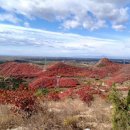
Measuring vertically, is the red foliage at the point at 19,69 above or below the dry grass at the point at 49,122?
below

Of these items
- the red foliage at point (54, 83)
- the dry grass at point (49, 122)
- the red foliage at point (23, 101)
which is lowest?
the red foliage at point (54, 83)

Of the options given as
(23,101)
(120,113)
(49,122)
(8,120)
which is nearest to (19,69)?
(23,101)

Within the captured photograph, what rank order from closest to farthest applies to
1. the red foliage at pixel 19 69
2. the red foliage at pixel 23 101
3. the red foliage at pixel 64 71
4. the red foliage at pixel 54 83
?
1. the red foliage at pixel 23 101
2. the red foliage at pixel 54 83
3. the red foliage at pixel 64 71
4. the red foliage at pixel 19 69

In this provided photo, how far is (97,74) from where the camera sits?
177 feet

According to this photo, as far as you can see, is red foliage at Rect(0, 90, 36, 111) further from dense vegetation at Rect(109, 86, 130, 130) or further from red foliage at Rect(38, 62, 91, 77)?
red foliage at Rect(38, 62, 91, 77)

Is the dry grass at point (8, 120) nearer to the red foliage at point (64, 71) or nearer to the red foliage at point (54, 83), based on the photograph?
the red foliage at point (54, 83)

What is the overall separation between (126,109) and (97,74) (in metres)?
44.5

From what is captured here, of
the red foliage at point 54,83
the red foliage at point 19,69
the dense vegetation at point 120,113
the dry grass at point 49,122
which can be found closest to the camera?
the dense vegetation at point 120,113

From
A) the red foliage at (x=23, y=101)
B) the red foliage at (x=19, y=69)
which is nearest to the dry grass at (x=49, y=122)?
the red foliage at (x=23, y=101)

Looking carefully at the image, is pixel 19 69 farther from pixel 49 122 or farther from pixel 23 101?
pixel 49 122

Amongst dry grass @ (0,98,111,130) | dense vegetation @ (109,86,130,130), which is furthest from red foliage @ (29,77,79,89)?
dense vegetation @ (109,86,130,130)

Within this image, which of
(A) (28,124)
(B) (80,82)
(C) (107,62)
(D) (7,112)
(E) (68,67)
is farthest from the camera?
(C) (107,62)

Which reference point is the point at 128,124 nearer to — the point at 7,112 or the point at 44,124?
the point at 44,124

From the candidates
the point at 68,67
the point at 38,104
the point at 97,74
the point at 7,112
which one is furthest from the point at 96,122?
the point at 68,67
